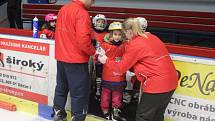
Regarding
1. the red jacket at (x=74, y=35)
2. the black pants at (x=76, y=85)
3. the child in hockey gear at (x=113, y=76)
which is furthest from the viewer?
the child in hockey gear at (x=113, y=76)

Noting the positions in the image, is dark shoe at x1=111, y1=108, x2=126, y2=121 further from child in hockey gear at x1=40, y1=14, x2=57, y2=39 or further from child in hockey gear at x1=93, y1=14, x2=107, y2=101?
child in hockey gear at x1=40, y1=14, x2=57, y2=39

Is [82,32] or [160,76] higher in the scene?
[82,32]

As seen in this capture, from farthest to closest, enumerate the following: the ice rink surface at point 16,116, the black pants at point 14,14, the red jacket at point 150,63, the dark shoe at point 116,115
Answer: the black pants at point 14,14
the ice rink surface at point 16,116
the dark shoe at point 116,115
the red jacket at point 150,63

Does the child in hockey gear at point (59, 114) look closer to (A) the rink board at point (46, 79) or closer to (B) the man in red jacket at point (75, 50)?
(B) the man in red jacket at point (75, 50)

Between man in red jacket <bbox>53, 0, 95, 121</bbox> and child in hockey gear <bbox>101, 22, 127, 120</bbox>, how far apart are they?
0.78ft

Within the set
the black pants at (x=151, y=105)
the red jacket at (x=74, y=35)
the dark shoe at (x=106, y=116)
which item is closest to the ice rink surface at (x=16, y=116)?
the dark shoe at (x=106, y=116)

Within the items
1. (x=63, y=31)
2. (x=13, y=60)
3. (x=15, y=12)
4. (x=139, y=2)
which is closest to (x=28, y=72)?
(x=13, y=60)

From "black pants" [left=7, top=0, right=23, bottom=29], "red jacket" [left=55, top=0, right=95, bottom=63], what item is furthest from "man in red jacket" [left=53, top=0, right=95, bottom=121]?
"black pants" [left=7, top=0, right=23, bottom=29]

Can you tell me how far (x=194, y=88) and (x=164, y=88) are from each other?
1.29 ft

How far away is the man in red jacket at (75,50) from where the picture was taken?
3.24 metres

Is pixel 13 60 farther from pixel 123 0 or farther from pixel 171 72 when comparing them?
pixel 123 0

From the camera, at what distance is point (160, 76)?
2842 mm

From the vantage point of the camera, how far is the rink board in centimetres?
307

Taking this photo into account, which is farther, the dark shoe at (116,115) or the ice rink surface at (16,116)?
the ice rink surface at (16,116)
